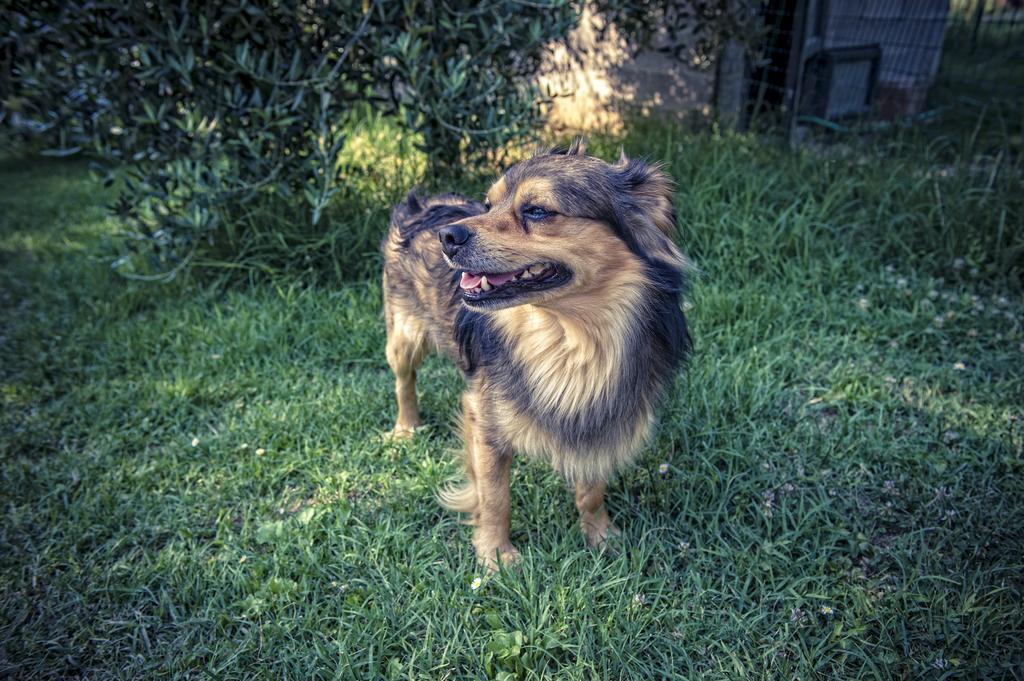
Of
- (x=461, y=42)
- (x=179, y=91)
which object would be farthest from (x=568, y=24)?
(x=179, y=91)

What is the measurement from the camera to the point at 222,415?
3.22m

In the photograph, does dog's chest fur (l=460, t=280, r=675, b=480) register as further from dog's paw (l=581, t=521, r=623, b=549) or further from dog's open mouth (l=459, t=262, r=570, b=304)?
dog's paw (l=581, t=521, r=623, b=549)

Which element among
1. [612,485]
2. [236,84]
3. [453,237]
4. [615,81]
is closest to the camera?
[453,237]

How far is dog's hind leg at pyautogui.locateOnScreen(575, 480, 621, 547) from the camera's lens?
2393mm

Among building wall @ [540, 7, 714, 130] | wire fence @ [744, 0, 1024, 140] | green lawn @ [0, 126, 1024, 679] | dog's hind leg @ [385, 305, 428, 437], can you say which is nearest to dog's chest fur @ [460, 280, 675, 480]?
green lawn @ [0, 126, 1024, 679]

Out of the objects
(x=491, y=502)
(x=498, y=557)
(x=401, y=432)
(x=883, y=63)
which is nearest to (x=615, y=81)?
(x=883, y=63)

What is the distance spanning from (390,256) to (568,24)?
1.93 metres

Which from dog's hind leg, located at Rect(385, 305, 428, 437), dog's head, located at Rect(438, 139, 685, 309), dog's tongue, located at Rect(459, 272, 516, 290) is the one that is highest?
dog's head, located at Rect(438, 139, 685, 309)

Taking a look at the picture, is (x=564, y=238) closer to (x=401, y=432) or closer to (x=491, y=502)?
(x=491, y=502)

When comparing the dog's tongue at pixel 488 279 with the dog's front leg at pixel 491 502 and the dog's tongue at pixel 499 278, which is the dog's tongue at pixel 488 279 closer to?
the dog's tongue at pixel 499 278

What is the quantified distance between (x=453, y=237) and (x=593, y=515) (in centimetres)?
119

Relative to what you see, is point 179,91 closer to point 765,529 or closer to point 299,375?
point 299,375

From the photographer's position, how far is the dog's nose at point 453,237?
6.27 feet

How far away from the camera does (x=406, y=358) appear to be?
293 centimetres
